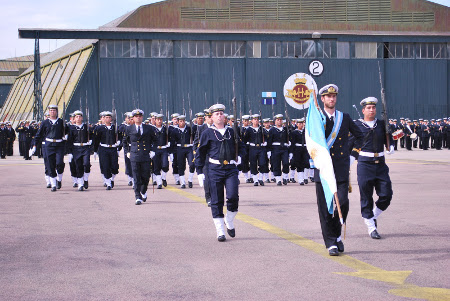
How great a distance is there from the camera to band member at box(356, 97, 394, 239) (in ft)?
32.1

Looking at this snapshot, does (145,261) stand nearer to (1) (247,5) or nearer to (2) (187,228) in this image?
(2) (187,228)

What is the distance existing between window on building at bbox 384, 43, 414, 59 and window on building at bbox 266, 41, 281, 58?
879 centimetres

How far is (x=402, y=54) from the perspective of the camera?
57562mm

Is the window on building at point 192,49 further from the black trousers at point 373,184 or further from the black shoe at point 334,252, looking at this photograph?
the black shoe at point 334,252

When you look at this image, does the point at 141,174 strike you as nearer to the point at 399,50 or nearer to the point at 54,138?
the point at 54,138

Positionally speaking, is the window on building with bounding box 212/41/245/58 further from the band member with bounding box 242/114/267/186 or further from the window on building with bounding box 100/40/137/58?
the band member with bounding box 242/114/267/186

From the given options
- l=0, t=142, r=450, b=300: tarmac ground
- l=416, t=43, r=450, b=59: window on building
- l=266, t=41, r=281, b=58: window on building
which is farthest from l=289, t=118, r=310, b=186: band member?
l=416, t=43, r=450, b=59: window on building

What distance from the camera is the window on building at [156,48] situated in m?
53.6

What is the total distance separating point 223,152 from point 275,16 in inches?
1984

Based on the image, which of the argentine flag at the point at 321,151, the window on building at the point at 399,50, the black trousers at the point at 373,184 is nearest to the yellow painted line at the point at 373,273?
the argentine flag at the point at 321,151

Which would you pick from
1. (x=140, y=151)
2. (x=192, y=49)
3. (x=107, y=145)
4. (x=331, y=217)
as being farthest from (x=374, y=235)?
(x=192, y=49)

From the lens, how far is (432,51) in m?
58.2

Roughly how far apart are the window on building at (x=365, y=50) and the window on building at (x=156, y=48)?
577 inches

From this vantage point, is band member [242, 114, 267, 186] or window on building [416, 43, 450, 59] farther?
window on building [416, 43, 450, 59]
